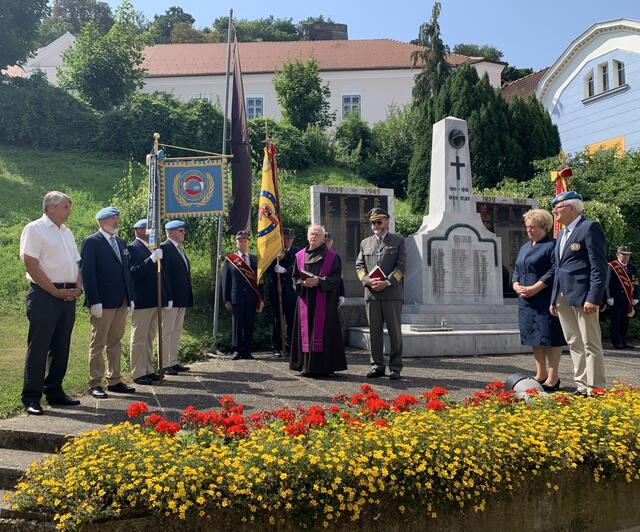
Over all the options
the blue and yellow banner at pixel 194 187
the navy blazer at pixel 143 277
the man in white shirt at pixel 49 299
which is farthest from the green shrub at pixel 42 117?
the man in white shirt at pixel 49 299

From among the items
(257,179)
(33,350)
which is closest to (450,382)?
(33,350)

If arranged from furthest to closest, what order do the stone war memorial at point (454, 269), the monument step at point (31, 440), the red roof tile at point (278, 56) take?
1. the red roof tile at point (278, 56)
2. the stone war memorial at point (454, 269)
3. the monument step at point (31, 440)

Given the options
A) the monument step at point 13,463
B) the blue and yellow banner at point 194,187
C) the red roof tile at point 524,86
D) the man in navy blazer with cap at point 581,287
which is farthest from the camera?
the red roof tile at point 524,86

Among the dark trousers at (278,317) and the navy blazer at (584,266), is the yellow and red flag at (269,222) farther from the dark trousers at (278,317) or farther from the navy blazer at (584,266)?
the navy blazer at (584,266)

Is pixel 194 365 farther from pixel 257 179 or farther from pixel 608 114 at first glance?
pixel 608 114

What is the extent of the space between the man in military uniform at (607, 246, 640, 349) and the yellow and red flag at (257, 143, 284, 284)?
6.42 m

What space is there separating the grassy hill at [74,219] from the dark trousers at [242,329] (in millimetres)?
938

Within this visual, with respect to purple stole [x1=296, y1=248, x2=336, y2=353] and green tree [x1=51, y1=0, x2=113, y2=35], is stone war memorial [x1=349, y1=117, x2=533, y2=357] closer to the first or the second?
purple stole [x1=296, y1=248, x2=336, y2=353]

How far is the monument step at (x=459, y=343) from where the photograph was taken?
9.30 m

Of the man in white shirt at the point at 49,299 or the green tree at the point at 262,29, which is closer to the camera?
the man in white shirt at the point at 49,299

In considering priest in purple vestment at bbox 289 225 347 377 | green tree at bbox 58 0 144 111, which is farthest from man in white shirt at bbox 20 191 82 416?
green tree at bbox 58 0 144 111

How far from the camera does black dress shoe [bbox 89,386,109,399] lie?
6.23 m

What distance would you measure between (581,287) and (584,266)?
0.20 m

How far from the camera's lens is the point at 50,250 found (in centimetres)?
577
